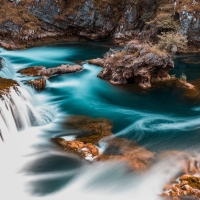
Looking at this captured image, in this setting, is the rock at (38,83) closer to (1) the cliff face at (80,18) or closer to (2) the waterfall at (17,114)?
(2) the waterfall at (17,114)

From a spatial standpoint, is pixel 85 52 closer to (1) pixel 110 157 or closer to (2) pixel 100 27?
(2) pixel 100 27

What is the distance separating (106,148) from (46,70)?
30.8 feet

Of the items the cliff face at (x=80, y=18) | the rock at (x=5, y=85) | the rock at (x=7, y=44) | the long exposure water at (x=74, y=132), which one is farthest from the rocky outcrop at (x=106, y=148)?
the cliff face at (x=80, y=18)

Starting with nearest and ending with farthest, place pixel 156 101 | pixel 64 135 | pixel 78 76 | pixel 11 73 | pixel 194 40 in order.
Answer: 1. pixel 64 135
2. pixel 156 101
3. pixel 11 73
4. pixel 78 76
5. pixel 194 40

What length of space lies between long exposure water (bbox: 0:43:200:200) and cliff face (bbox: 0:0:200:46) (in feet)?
34.7

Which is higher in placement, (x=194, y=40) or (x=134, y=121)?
(x=194, y=40)

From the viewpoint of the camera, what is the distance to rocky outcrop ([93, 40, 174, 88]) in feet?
48.2

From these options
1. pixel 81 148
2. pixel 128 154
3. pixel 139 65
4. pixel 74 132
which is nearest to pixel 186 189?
pixel 128 154

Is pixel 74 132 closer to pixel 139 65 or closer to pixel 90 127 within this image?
pixel 90 127

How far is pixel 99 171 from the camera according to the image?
7.72 metres

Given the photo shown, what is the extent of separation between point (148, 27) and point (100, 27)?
500cm

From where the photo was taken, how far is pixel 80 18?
27.0 m

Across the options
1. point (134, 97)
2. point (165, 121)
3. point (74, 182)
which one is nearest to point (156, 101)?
point (134, 97)

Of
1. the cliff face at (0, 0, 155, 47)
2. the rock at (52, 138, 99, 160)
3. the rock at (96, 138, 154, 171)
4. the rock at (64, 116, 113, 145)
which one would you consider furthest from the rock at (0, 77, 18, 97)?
the cliff face at (0, 0, 155, 47)
